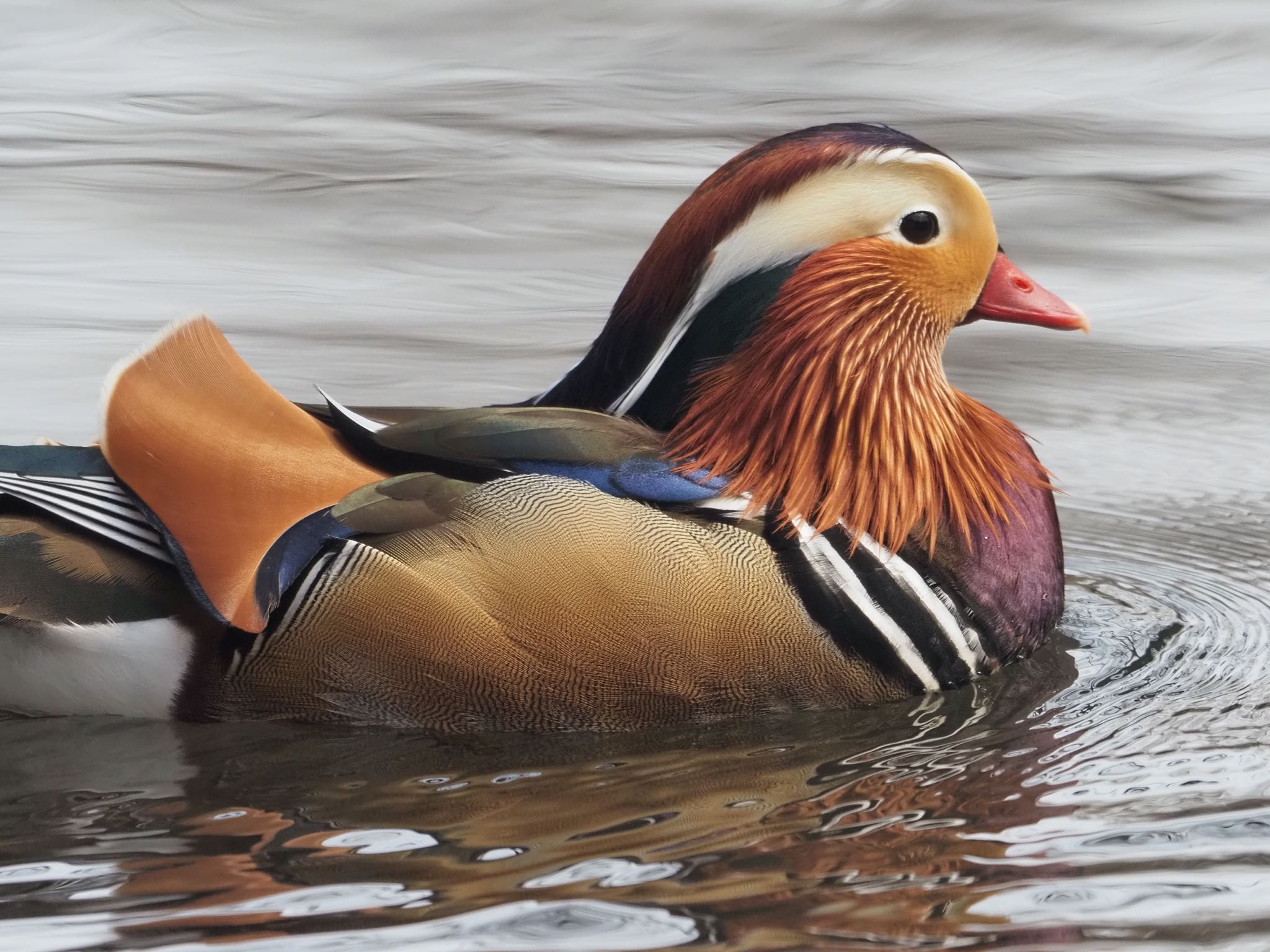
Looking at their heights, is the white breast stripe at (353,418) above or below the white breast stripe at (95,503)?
above

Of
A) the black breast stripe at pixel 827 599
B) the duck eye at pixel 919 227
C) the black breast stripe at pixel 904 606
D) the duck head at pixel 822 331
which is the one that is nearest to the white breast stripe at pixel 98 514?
the duck head at pixel 822 331

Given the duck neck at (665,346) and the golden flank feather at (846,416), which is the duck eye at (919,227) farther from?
the duck neck at (665,346)

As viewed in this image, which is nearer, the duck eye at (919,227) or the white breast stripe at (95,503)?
the white breast stripe at (95,503)

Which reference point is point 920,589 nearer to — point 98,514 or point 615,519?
point 615,519

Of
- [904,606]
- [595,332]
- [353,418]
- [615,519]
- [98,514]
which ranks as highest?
[595,332]

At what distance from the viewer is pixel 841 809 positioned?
11.6ft

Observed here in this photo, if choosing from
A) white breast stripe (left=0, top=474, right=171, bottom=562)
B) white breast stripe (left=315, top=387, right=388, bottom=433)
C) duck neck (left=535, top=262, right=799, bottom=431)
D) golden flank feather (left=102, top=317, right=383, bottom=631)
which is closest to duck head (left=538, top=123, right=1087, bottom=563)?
duck neck (left=535, top=262, right=799, bottom=431)

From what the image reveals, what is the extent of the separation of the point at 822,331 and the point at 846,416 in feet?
0.60

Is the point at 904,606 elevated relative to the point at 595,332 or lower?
lower

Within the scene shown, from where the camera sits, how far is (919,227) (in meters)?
4.05

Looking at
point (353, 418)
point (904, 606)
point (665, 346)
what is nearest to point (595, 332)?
point (665, 346)

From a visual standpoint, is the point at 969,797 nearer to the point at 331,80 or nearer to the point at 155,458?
the point at 155,458

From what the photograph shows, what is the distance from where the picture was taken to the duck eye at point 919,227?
13.2ft

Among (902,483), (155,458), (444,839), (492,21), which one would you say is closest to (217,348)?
(155,458)
